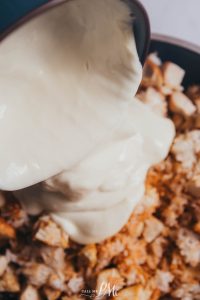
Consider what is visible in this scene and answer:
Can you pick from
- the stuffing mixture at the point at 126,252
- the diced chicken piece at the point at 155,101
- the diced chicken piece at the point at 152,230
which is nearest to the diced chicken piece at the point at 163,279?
the stuffing mixture at the point at 126,252

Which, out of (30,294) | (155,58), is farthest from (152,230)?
(155,58)

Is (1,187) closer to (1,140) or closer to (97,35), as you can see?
(1,140)

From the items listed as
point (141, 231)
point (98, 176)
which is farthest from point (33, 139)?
point (141, 231)

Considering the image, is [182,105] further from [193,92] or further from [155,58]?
[155,58]

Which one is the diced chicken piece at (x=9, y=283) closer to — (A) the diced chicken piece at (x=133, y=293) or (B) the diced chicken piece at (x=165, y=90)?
(A) the diced chicken piece at (x=133, y=293)

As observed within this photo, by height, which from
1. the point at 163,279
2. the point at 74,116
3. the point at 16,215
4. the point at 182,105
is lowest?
the point at 163,279

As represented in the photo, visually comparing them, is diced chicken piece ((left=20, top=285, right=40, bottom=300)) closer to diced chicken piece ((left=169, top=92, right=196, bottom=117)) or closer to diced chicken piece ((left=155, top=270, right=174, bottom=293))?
diced chicken piece ((left=155, top=270, right=174, bottom=293))
